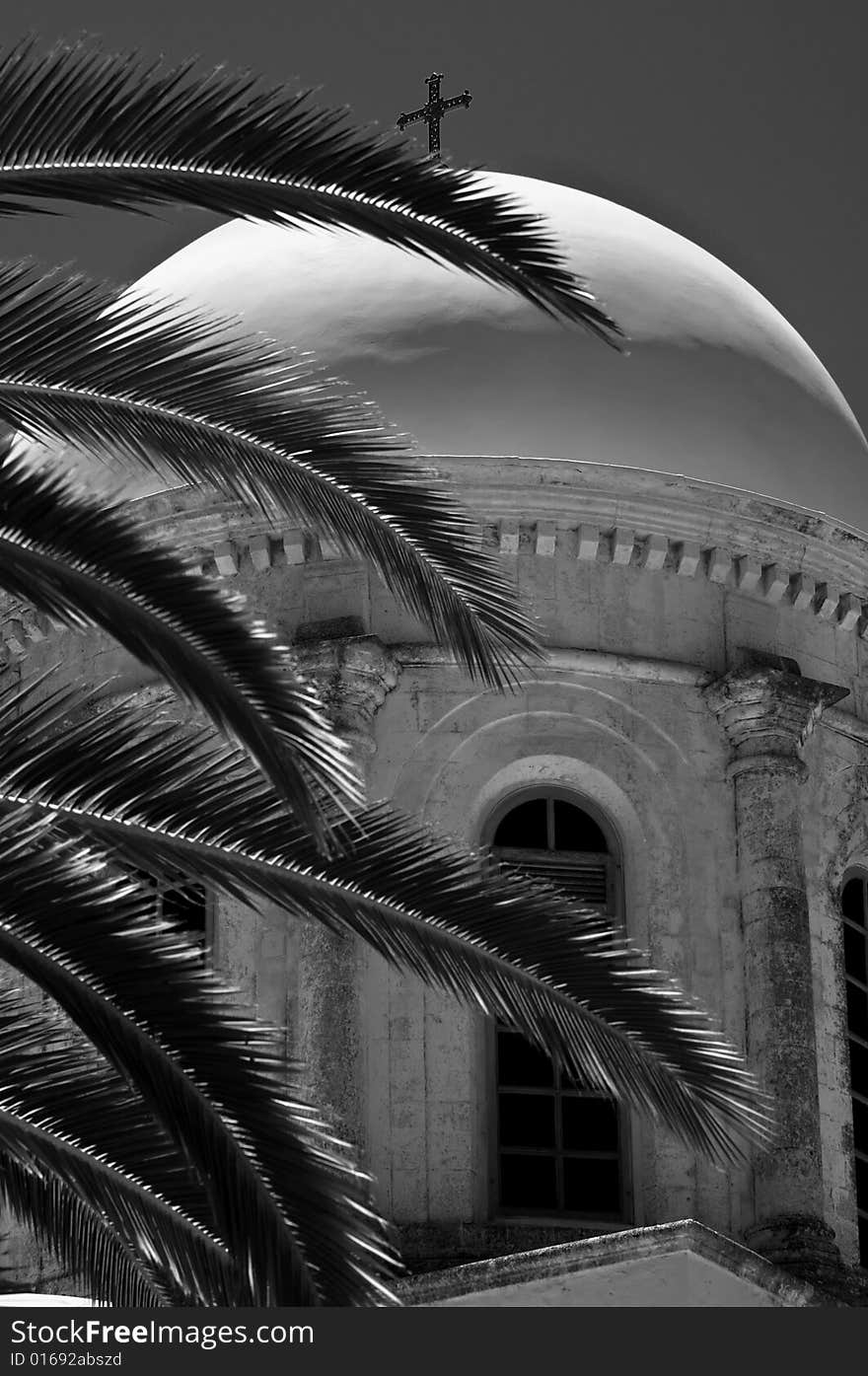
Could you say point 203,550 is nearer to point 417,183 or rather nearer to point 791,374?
point 791,374

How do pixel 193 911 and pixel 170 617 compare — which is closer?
pixel 170 617

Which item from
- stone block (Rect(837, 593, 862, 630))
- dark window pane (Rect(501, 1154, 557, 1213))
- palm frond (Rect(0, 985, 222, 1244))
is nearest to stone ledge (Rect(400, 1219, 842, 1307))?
dark window pane (Rect(501, 1154, 557, 1213))

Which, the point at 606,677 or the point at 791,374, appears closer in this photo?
the point at 606,677

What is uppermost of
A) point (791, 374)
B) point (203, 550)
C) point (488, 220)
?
point (791, 374)

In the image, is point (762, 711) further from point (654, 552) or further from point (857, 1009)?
point (857, 1009)

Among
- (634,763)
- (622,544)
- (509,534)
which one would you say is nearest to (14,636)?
(509,534)

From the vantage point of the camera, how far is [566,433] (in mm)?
20047

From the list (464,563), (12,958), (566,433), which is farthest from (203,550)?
(12,958)

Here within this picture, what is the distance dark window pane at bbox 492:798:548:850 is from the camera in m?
19.8

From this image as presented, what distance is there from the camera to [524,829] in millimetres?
19891

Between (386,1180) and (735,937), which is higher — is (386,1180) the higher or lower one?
the lower one

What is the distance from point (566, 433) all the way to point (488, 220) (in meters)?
9.88

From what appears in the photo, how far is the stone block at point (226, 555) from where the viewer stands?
65.5ft

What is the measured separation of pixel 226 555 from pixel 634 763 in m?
3.01
